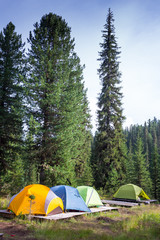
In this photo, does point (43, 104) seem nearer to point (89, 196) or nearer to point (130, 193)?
point (89, 196)

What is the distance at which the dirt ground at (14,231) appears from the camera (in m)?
5.92

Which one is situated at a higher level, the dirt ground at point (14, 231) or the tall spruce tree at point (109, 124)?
the tall spruce tree at point (109, 124)

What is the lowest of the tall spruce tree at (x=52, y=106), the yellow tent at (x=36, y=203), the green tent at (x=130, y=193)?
the green tent at (x=130, y=193)

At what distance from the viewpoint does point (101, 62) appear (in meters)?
25.9

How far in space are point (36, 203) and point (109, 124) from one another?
16.1 metres

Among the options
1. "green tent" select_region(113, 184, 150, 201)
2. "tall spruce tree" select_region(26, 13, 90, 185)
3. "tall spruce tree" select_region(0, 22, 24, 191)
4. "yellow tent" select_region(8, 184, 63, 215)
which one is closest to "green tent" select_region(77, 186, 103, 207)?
"tall spruce tree" select_region(26, 13, 90, 185)

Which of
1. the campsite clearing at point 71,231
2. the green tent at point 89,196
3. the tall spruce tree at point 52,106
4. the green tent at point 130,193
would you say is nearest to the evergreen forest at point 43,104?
the tall spruce tree at point 52,106

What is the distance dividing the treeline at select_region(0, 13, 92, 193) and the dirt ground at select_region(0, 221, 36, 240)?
5.94m

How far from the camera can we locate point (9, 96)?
1625 centimetres

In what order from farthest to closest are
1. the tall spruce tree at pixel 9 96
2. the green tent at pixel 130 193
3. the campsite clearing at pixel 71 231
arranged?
the green tent at pixel 130 193 < the tall spruce tree at pixel 9 96 < the campsite clearing at pixel 71 231

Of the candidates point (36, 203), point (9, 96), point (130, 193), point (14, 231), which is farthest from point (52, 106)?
point (130, 193)

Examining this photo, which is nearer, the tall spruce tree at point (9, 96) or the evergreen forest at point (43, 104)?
the evergreen forest at point (43, 104)

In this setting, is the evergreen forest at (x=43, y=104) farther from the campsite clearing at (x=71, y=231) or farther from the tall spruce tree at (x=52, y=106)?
the campsite clearing at (x=71, y=231)

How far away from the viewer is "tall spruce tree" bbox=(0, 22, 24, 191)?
15508mm
